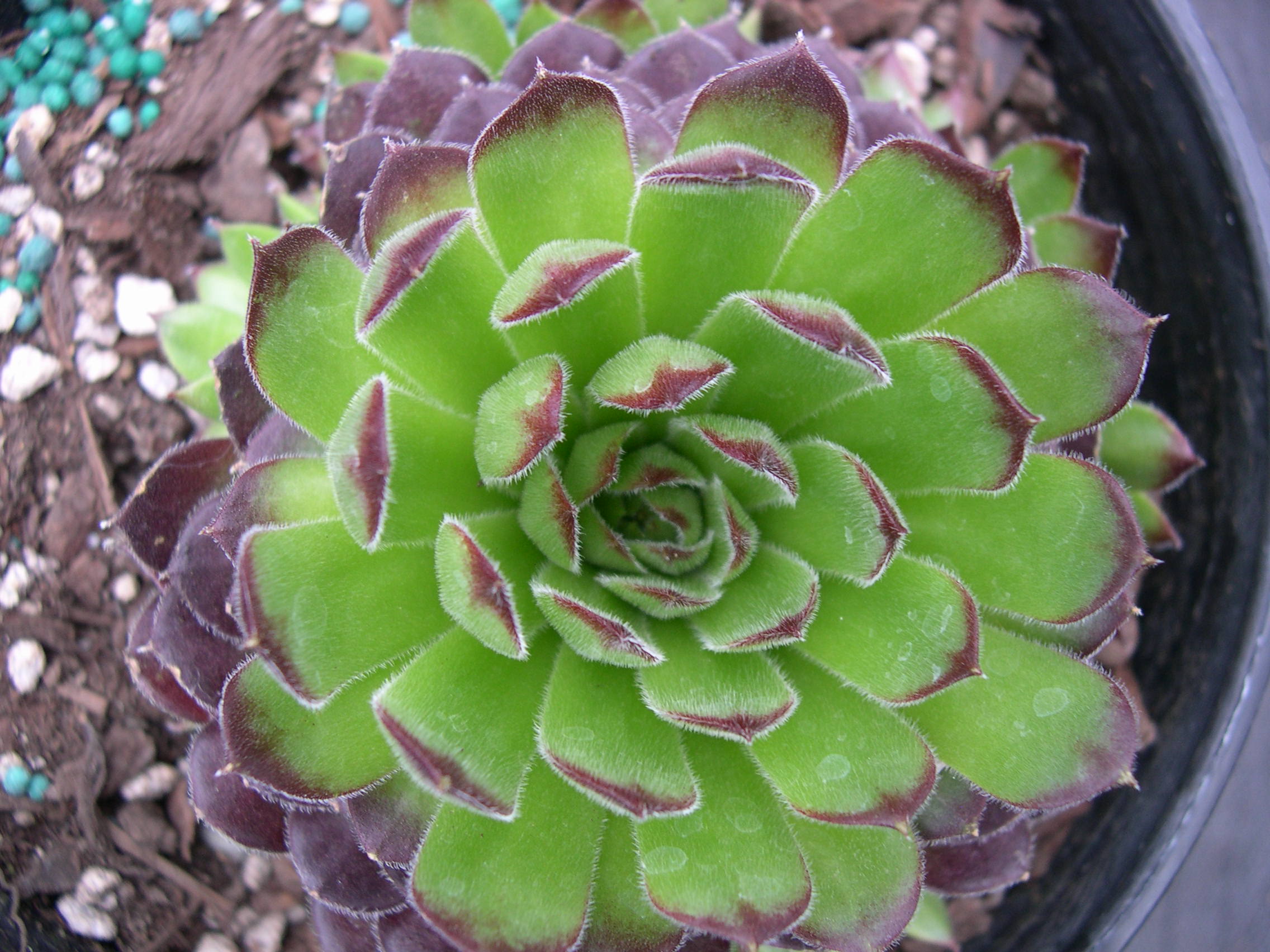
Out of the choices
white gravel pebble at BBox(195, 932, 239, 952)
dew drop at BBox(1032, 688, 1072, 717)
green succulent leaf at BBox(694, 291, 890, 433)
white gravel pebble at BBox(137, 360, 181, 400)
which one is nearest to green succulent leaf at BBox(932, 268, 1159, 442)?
green succulent leaf at BBox(694, 291, 890, 433)

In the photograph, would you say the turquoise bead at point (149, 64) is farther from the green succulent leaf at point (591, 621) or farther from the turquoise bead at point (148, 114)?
the green succulent leaf at point (591, 621)

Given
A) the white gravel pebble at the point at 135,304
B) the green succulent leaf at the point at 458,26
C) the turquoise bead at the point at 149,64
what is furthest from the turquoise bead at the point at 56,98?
the green succulent leaf at the point at 458,26

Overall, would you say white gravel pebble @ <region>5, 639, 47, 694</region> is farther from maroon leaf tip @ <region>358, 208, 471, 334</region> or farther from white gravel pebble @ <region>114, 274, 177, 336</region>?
maroon leaf tip @ <region>358, 208, 471, 334</region>

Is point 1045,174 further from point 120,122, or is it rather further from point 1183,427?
point 120,122

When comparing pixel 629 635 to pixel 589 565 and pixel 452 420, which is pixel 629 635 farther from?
pixel 452 420

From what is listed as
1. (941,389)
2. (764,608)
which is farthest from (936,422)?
(764,608)

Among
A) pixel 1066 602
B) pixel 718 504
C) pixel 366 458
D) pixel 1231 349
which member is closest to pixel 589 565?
pixel 718 504
